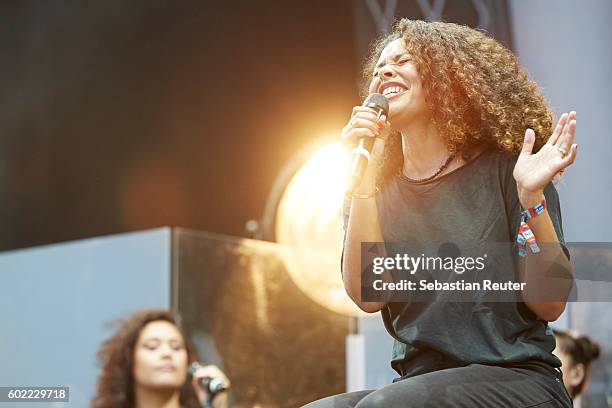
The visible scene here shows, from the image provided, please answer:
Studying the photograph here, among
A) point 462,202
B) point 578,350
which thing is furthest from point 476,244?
point 578,350

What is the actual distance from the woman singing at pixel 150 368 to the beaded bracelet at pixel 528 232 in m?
1.97

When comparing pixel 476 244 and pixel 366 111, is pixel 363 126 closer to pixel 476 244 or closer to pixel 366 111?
pixel 366 111

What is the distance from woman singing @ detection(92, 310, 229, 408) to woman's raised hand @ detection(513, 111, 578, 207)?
6.69 feet

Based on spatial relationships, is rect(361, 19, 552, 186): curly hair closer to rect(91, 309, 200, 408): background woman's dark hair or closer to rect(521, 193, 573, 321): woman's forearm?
rect(521, 193, 573, 321): woman's forearm

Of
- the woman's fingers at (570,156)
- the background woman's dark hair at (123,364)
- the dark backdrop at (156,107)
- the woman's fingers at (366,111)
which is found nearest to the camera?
the woman's fingers at (570,156)

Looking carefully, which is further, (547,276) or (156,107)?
(156,107)

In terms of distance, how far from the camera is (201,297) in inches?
Result: 136

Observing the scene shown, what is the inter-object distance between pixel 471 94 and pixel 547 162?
265 millimetres

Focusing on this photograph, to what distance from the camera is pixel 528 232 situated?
4.61 feet

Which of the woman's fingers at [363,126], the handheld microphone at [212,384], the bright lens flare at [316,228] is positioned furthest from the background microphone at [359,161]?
the bright lens flare at [316,228]

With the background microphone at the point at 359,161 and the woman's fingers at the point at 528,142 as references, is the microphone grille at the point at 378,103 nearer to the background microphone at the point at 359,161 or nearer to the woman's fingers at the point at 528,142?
the background microphone at the point at 359,161

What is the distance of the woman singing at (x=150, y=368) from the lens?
10.2 ft

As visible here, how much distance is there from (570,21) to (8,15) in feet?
8.11

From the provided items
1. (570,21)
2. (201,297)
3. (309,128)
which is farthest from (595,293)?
(309,128)
